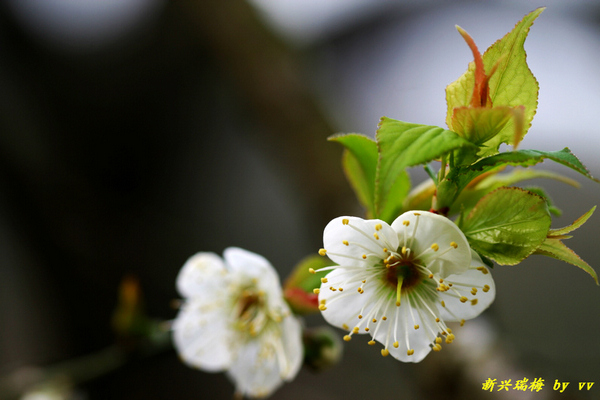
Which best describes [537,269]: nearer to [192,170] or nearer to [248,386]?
[248,386]

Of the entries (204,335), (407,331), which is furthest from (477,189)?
(204,335)

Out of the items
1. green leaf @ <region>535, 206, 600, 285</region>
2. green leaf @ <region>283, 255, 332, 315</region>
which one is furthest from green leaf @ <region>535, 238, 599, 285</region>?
green leaf @ <region>283, 255, 332, 315</region>

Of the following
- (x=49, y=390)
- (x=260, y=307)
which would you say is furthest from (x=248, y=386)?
(x=49, y=390)

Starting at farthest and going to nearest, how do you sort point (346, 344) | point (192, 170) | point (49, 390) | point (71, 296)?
point (192, 170)
point (71, 296)
point (346, 344)
point (49, 390)

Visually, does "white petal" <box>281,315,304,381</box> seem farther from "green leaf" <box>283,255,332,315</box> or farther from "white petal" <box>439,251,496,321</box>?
"white petal" <box>439,251,496,321</box>

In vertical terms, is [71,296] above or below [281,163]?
below
